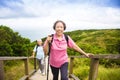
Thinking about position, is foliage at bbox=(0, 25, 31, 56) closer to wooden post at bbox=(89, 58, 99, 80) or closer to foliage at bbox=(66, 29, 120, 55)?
foliage at bbox=(66, 29, 120, 55)

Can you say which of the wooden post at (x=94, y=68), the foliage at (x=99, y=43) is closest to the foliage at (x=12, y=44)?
the foliage at (x=99, y=43)

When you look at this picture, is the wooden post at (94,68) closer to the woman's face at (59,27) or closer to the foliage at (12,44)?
the woman's face at (59,27)

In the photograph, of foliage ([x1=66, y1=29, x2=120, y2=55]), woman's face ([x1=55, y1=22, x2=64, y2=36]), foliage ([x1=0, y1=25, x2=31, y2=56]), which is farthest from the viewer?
foliage ([x1=66, y1=29, x2=120, y2=55])

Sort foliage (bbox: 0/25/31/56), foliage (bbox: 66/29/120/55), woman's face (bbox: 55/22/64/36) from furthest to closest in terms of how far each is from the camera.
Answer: foliage (bbox: 66/29/120/55) < foliage (bbox: 0/25/31/56) < woman's face (bbox: 55/22/64/36)

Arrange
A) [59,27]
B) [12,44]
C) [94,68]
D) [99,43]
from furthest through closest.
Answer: [99,43]
[12,44]
[94,68]
[59,27]

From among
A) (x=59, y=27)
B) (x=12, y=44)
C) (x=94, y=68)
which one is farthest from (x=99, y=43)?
(x=59, y=27)

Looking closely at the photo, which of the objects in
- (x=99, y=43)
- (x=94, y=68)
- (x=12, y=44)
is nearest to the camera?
(x=94, y=68)

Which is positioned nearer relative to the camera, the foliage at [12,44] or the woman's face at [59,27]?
the woman's face at [59,27]

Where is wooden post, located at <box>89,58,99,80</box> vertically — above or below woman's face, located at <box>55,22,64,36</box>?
below

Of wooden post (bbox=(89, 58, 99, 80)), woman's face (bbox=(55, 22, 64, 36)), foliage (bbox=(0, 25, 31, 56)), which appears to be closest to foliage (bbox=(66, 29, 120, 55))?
foliage (bbox=(0, 25, 31, 56))

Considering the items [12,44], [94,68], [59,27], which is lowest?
[94,68]

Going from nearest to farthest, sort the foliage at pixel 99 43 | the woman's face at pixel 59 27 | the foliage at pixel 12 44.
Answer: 1. the woman's face at pixel 59 27
2. the foliage at pixel 12 44
3. the foliage at pixel 99 43

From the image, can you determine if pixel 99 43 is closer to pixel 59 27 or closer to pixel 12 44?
pixel 12 44

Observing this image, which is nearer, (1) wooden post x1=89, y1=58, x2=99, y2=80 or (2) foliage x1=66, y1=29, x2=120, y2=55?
(1) wooden post x1=89, y1=58, x2=99, y2=80
